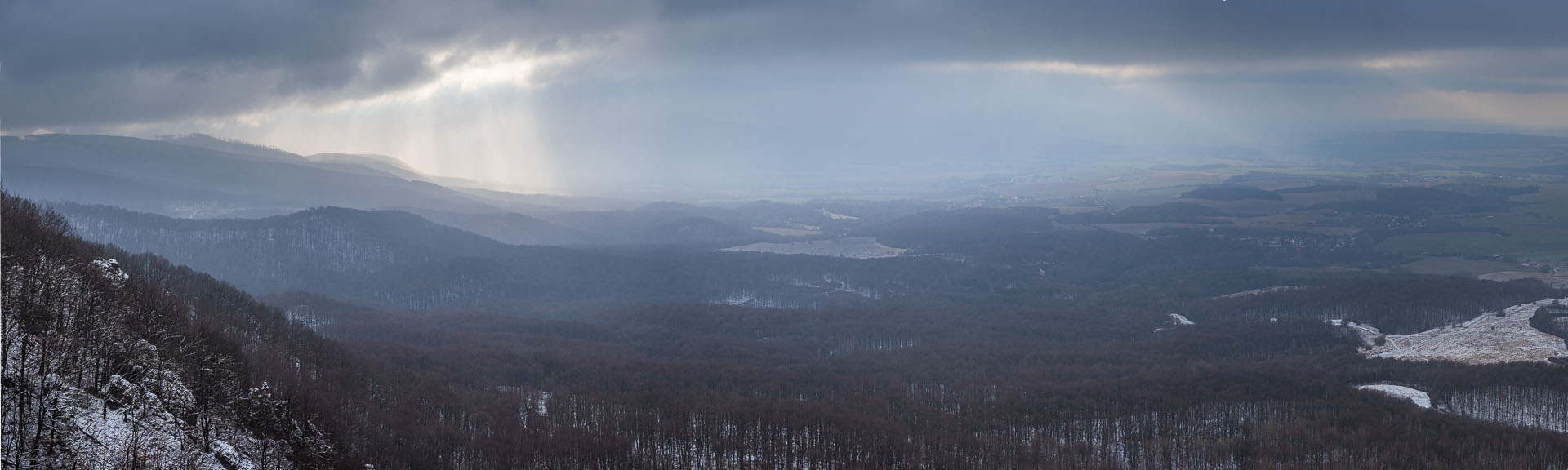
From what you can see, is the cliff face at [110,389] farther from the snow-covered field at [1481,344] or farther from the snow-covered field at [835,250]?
the snow-covered field at [835,250]

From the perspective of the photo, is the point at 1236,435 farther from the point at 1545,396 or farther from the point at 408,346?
the point at 408,346

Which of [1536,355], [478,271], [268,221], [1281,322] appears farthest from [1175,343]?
[268,221]

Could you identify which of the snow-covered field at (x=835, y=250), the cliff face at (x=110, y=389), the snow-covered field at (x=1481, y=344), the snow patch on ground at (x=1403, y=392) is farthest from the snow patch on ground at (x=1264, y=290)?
the cliff face at (x=110, y=389)

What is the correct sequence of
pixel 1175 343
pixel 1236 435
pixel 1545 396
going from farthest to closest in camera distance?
pixel 1175 343
pixel 1545 396
pixel 1236 435

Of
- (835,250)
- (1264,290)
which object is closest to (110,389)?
(1264,290)

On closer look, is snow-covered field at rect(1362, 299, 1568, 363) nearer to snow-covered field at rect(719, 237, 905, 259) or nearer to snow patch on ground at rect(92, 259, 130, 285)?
snow patch on ground at rect(92, 259, 130, 285)

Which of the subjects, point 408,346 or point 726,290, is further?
point 726,290

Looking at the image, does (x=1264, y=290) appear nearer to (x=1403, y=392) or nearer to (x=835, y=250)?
(x=1403, y=392)
